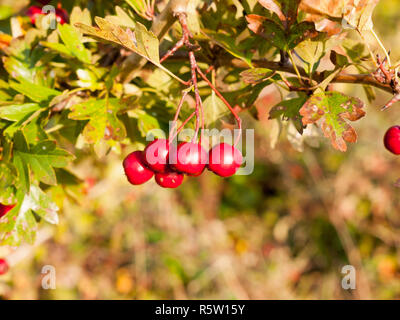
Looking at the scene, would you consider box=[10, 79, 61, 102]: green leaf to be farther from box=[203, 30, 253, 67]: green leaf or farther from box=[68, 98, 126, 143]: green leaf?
box=[203, 30, 253, 67]: green leaf

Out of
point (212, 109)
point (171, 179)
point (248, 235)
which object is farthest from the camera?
point (248, 235)

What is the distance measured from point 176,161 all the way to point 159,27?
0.89ft

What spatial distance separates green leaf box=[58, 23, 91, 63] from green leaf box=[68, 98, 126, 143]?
11 cm

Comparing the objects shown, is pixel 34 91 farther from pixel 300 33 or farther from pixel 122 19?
pixel 300 33

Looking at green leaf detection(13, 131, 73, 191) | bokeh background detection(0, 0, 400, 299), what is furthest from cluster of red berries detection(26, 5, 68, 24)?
bokeh background detection(0, 0, 400, 299)

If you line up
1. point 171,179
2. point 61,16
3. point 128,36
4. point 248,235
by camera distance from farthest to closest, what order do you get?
point 248,235 < point 61,16 < point 171,179 < point 128,36

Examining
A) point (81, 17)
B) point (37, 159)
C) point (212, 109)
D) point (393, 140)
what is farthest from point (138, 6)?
point (393, 140)

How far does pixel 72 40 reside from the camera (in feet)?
2.73

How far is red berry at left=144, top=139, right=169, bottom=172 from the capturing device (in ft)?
2.40

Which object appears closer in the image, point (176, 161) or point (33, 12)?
point (176, 161)

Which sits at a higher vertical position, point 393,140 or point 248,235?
point 248,235

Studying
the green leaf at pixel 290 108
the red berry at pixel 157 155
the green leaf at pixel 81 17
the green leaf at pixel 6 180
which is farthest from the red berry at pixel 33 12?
the green leaf at pixel 290 108
